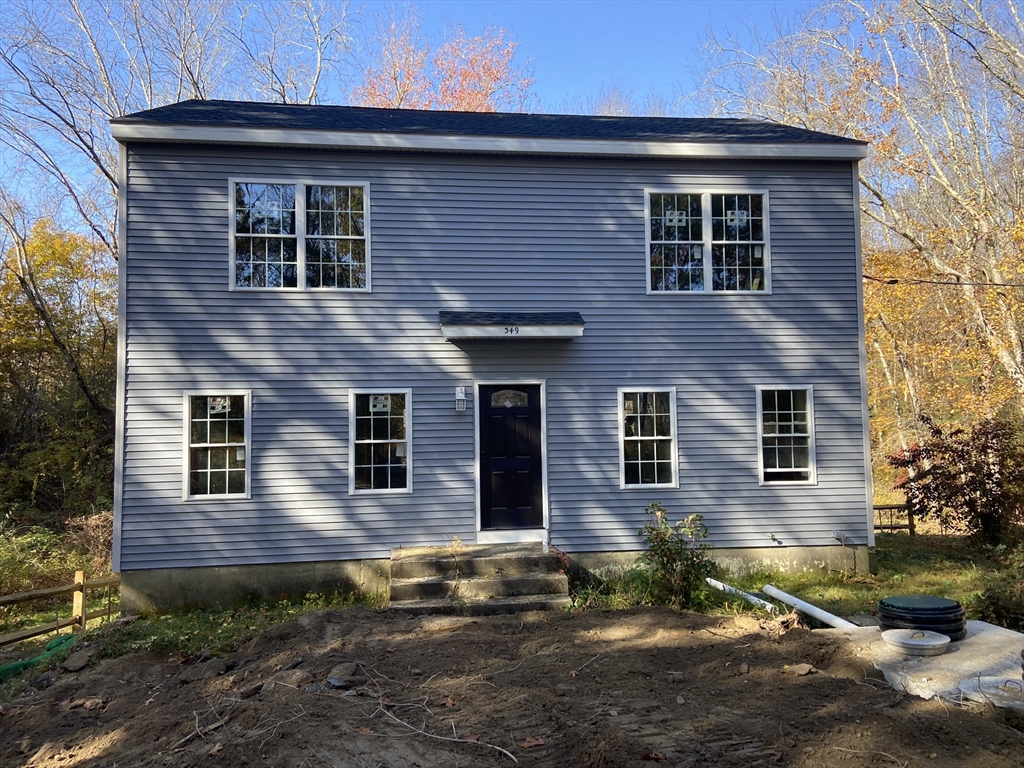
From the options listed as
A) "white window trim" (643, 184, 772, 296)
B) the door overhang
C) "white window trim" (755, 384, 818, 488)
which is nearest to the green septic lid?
"white window trim" (755, 384, 818, 488)

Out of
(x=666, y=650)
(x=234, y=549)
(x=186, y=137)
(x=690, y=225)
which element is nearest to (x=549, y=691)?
(x=666, y=650)

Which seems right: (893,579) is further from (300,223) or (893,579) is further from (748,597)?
(300,223)

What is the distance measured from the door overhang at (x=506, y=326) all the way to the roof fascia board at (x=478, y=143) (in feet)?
7.71

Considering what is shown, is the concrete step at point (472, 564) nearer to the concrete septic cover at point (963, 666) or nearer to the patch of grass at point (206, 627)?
the patch of grass at point (206, 627)

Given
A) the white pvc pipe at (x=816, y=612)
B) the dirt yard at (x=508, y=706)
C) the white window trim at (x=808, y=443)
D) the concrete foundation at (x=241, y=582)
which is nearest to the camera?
the dirt yard at (x=508, y=706)

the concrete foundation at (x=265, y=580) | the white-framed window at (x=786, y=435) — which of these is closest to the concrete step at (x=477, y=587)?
the concrete foundation at (x=265, y=580)

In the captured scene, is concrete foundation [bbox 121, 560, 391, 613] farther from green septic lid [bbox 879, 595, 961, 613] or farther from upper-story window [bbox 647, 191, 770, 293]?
green septic lid [bbox 879, 595, 961, 613]

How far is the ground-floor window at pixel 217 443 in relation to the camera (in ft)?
30.5

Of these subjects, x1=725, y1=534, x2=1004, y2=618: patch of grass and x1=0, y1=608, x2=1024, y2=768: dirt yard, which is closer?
x1=0, y1=608, x2=1024, y2=768: dirt yard

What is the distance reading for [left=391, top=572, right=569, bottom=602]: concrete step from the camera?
8.38m

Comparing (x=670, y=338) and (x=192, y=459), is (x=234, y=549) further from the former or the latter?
(x=670, y=338)

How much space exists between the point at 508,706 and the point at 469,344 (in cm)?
563

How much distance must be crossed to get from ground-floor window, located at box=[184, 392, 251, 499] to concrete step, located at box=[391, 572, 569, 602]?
2.67m

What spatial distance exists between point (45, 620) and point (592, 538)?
758cm
